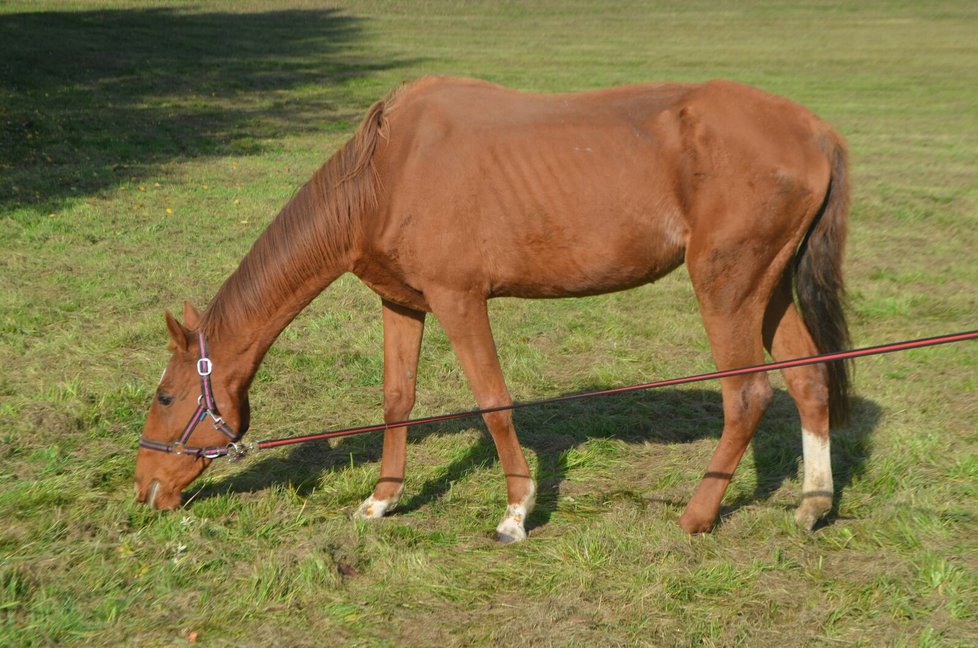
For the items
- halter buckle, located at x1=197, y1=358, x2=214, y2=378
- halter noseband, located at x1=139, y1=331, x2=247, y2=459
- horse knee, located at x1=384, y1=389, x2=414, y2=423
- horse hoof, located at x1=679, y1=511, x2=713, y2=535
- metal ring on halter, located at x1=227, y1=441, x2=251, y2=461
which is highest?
halter buckle, located at x1=197, y1=358, x2=214, y2=378

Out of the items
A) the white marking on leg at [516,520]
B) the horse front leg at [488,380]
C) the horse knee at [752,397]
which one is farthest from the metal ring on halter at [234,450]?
the horse knee at [752,397]

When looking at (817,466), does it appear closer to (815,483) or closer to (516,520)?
(815,483)

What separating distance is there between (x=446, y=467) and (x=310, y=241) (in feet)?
5.38

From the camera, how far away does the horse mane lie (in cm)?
441

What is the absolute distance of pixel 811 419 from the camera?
461 centimetres

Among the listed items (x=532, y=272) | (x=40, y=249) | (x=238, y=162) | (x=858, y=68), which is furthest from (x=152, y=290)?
(x=858, y=68)

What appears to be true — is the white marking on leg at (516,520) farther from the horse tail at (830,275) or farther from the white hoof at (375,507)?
the horse tail at (830,275)

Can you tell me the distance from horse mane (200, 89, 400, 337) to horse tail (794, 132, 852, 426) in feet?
6.90

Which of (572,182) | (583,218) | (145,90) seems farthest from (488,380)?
(145,90)

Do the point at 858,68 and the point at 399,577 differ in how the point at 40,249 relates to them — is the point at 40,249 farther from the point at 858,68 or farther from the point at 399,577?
the point at 858,68

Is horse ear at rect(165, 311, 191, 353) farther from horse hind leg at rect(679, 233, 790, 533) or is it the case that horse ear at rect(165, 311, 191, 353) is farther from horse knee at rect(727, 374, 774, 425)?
horse knee at rect(727, 374, 774, 425)

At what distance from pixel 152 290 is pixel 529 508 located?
480cm

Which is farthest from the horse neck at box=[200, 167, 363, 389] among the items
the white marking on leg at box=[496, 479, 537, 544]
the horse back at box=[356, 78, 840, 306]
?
the white marking on leg at box=[496, 479, 537, 544]

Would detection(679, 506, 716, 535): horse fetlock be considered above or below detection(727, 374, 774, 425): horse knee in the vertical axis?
below
